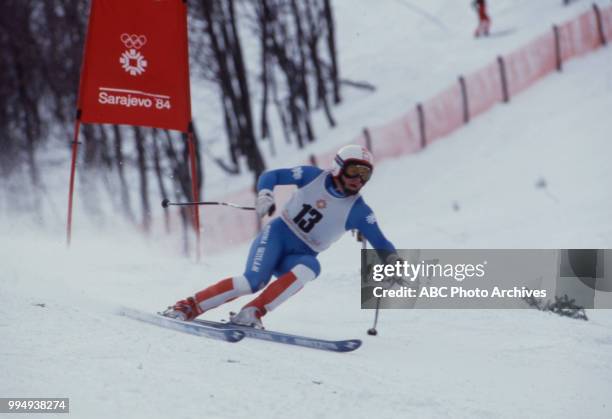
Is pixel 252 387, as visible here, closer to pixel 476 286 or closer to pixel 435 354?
pixel 435 354

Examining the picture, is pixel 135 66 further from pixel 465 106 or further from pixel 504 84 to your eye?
pixel 504 84

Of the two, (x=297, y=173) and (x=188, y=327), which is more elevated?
(x=297, y=173)

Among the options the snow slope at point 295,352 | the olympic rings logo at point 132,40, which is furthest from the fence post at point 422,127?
the olympic rings logo at point 132,40

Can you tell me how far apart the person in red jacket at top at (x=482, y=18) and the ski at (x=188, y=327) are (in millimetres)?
22500

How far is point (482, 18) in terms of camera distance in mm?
27812

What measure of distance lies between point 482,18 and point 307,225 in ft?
77.1

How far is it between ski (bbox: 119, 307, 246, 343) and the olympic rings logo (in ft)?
15.1

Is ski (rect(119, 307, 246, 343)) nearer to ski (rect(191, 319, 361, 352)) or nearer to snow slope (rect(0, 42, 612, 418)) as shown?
snow slope (rect(0, 42, 612, 418))

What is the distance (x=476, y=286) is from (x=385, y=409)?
16.5 feet

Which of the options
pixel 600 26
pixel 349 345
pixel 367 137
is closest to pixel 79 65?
pixel 367 137

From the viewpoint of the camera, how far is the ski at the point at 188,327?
4812 mm

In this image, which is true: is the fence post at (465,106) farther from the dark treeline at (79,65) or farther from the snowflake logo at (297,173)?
the snowflake logo at (297,173)

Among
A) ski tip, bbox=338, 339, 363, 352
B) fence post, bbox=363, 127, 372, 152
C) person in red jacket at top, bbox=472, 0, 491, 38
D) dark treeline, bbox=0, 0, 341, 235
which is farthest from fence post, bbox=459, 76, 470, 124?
ski tip, bbox=338, 339, 363, 352

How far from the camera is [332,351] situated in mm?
5180
